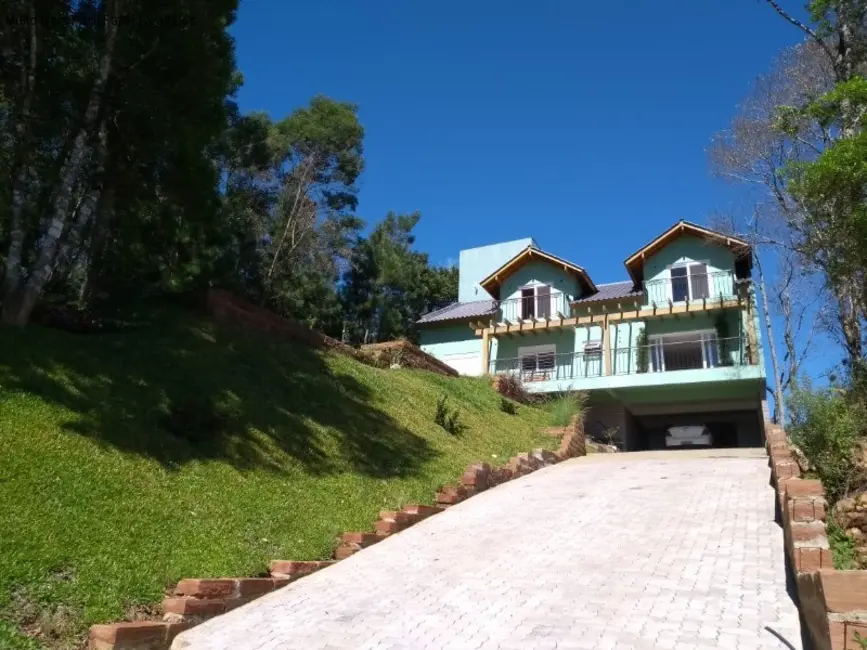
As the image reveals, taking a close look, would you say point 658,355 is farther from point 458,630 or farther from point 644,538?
point 458,630

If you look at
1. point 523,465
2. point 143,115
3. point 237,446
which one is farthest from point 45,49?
point 523,465

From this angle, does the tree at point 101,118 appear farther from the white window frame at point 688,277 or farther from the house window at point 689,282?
the house window at point 689,282

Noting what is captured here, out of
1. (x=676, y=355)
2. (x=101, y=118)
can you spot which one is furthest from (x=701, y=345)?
(x=101, y=118)

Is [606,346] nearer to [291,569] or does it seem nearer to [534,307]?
[534,307]

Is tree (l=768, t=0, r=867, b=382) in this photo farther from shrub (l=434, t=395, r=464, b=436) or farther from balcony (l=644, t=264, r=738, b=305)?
balcony (l=644, t=264, r=738, b=305)

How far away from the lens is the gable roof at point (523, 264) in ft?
95.1

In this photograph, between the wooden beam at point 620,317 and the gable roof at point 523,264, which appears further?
the gable roof at point 523,264

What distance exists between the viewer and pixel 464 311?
3281cm

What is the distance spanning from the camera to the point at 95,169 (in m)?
11.7

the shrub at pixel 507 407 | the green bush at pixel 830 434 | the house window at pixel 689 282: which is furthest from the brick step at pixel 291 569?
the house window at pixel 689 282

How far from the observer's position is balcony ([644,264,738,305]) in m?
25.9

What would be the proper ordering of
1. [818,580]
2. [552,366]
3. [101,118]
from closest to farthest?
[818,580] < [101,118] < [552,366]

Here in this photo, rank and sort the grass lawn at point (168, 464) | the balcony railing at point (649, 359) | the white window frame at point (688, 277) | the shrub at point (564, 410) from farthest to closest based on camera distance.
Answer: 1. the white window frame at point (688, 277)
2. the balcony railing at point (649, 359)
3. the shrub at point (564, 410)
4. the grass lawn at point (168, 464)

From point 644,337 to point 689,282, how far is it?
2805mm
